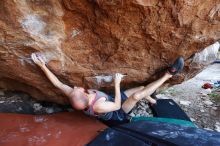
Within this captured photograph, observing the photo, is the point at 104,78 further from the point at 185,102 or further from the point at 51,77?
the point at 185,102

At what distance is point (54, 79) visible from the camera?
2.80 meters

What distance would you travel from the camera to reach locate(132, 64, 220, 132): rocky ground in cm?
387

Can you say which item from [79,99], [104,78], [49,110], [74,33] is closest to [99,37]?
[74,33]

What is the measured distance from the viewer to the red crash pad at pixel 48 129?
2660mm

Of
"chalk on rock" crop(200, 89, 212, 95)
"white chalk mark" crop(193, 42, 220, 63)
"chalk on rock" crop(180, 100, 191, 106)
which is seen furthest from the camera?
"chalk on rock" crop(200, 89, 212, 95)

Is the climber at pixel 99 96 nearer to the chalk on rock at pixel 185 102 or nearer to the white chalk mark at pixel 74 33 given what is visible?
the white chalk mark at pixel 74 33

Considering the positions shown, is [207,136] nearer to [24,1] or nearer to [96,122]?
[96,122]

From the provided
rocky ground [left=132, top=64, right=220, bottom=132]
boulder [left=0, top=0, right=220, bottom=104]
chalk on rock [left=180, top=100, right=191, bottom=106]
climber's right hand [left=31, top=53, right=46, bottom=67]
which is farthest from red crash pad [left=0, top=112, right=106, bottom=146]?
chalk on rock [left=180, top=100, right=191, bottom=106]

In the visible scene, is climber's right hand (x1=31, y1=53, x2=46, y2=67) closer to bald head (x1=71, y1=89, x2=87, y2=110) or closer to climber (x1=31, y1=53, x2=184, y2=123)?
climber (x1=31, y1=53, x2=184, y2=123)

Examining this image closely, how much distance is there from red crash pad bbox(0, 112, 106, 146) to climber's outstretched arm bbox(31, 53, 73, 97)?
0.33 m

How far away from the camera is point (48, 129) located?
2865 mm

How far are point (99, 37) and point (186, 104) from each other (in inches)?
93.6

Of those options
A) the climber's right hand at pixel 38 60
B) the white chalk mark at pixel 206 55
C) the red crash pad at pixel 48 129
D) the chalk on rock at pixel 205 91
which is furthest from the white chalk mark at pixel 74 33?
the chalk on rock at pixel 205 91

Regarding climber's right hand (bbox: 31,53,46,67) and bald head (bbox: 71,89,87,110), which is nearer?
climber's right hand (bbox: 31,53,46,67)
